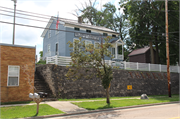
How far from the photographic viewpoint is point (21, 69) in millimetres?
12500

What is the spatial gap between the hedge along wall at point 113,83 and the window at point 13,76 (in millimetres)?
3209

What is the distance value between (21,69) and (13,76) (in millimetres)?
760

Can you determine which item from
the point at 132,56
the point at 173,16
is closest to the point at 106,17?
the point at 132,56

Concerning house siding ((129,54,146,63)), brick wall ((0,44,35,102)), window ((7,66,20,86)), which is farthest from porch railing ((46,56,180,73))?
house siding ((129,54,146,63))

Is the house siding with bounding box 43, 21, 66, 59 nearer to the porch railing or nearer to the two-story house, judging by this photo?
the two-story house

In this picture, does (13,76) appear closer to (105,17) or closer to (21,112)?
(21,112)

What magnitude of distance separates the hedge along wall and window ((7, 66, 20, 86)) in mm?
3209

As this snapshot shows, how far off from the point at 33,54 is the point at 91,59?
189 inches

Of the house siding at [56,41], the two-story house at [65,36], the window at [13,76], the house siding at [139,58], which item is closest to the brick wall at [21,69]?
the window at [13,76]

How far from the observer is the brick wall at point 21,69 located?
11758mm

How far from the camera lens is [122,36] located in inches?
1672

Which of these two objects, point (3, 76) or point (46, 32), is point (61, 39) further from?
point (3, 76)

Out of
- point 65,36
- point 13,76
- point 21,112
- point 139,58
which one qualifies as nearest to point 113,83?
point 65,36

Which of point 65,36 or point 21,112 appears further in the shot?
point 65,36
